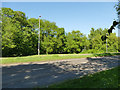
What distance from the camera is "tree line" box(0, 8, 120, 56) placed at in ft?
80.1

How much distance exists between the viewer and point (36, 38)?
1463 inches

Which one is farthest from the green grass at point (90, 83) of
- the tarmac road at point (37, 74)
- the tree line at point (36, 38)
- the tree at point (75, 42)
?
the tree at point (75, 42)

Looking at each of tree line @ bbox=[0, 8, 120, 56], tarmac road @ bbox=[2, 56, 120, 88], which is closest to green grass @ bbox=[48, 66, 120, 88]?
tarmac road @ bbox=[2, 56, 120, 88]

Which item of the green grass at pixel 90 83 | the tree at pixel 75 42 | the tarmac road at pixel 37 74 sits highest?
the tree at pixel 75 42

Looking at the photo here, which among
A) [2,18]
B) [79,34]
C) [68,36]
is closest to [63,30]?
[68,36]

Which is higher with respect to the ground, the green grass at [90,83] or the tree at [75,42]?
the tree at [75,42]

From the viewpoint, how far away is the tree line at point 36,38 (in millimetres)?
24422

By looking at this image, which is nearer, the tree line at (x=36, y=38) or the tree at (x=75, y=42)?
the tree line at (x=36, y=38)

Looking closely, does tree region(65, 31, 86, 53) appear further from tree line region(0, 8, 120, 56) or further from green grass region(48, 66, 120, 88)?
green grass region(48, 66, 120, 88)

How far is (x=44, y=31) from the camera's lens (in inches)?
1660

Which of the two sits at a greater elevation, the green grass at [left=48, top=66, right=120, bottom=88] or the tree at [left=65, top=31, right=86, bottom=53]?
the tree at [left=65, top=31, right=86, bottom=53]

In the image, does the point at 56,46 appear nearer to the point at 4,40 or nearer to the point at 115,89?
the point at 4,40

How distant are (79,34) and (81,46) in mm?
5938

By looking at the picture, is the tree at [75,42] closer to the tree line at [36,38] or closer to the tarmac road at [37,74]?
the tree line at [36,38]
